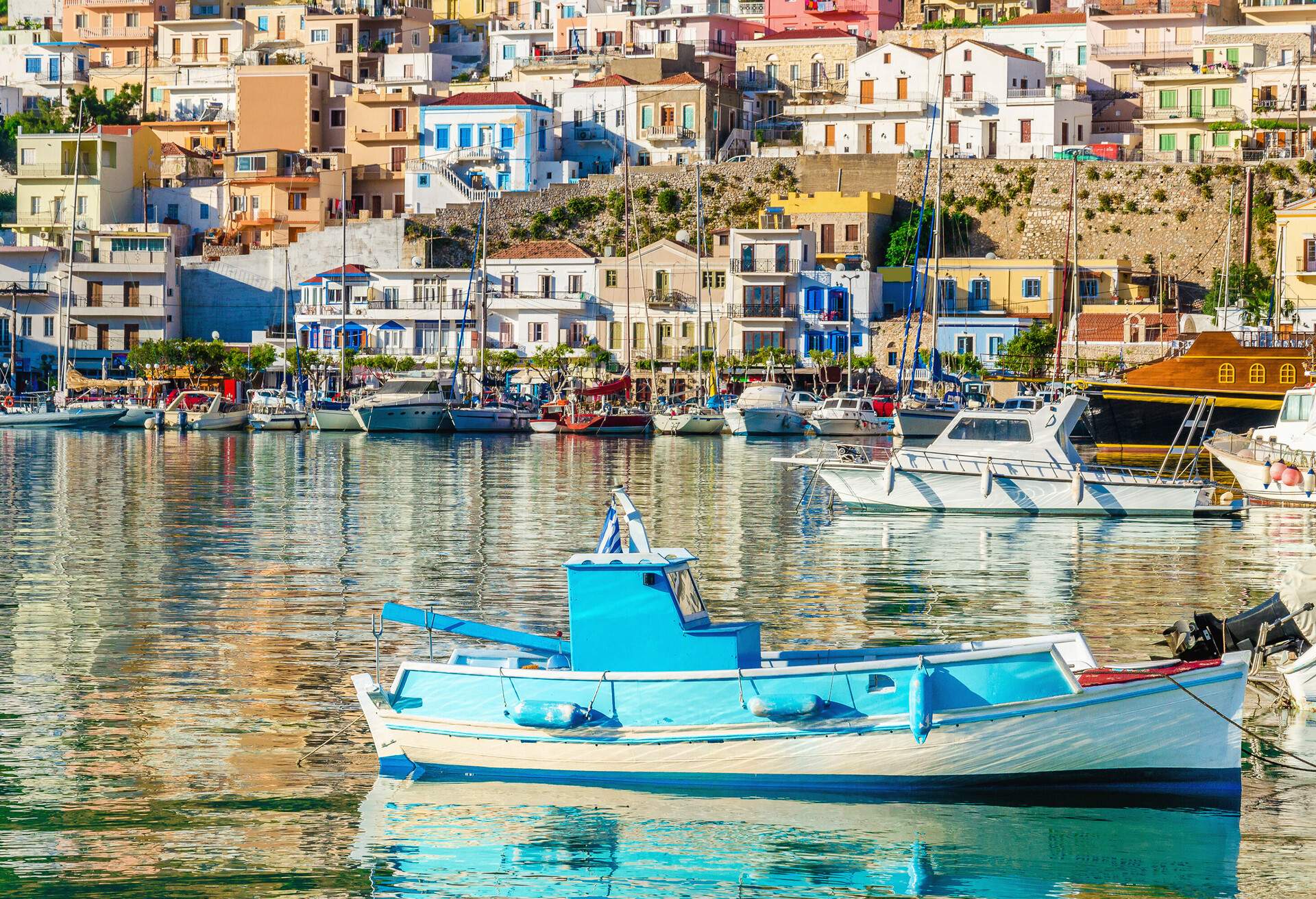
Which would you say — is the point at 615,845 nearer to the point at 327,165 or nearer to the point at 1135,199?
the point at 1135,199

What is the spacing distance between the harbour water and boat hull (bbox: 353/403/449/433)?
2708 centimetres

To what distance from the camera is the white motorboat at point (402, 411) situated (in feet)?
230

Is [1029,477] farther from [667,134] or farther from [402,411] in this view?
[667,134]

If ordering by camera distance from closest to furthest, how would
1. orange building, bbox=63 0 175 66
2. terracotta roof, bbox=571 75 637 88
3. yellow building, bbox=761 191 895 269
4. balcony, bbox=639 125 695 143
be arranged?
yellow building, bbox=761 191 895 269 < balcony, bbox=639 125 695 143 < terracotta roof, bbox=571 75 637 88 < orange building, bbox=63 0 175 66

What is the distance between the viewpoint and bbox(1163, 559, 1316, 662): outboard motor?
55.1 ft

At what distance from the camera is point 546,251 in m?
85.6

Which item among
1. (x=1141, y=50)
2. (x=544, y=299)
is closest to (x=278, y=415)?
→ (x=544, y=299)

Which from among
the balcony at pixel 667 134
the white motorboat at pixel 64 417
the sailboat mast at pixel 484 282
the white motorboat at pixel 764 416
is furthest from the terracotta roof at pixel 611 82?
the white motorboat at pixel 64 417

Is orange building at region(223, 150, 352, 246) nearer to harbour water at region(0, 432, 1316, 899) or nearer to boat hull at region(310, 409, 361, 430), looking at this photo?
boat hull at region(310, 409, 361, 430)

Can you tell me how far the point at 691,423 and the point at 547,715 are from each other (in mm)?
56085

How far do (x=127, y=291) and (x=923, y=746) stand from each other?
259 ft

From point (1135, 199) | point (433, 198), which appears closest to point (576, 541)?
point (1135, 199)

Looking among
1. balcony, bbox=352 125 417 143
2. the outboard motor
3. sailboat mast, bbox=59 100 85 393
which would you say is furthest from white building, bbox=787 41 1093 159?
the outboard motor

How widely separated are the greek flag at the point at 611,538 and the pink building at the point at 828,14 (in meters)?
82.3
